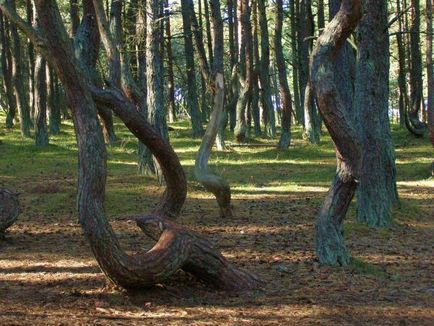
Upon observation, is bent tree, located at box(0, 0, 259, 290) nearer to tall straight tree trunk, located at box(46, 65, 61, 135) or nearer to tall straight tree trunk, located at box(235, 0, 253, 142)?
tall straight tree trunk, located at box(235, 0, 253, 142)

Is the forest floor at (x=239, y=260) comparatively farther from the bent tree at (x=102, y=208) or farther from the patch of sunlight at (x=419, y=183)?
the bent tree at (x=102, y=208)

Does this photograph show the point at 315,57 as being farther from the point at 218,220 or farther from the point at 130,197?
the point at 130,197

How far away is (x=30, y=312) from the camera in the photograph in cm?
533

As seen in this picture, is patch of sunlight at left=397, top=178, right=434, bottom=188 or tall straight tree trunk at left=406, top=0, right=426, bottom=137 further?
tall straight tree trunk at left=406, top=0, right=426, bottom=137

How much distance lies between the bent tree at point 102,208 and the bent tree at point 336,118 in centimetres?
141

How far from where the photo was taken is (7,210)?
8.51m

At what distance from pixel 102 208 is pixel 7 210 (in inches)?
150

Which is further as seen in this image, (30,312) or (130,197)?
(130,197)

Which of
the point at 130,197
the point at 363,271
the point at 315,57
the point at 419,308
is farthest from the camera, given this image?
the point at 130,197

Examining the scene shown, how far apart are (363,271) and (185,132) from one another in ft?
73.4

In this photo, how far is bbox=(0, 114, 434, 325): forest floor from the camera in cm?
555

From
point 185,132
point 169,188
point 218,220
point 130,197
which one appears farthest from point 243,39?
point 169,188

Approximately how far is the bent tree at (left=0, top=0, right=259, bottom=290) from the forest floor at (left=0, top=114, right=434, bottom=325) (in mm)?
265

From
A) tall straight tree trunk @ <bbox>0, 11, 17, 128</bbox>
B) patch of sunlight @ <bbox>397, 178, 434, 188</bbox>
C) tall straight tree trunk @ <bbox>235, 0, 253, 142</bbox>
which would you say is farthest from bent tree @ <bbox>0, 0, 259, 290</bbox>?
tall straight tree trunk @ <bbox>0, 11, 17, 128</bbox>
